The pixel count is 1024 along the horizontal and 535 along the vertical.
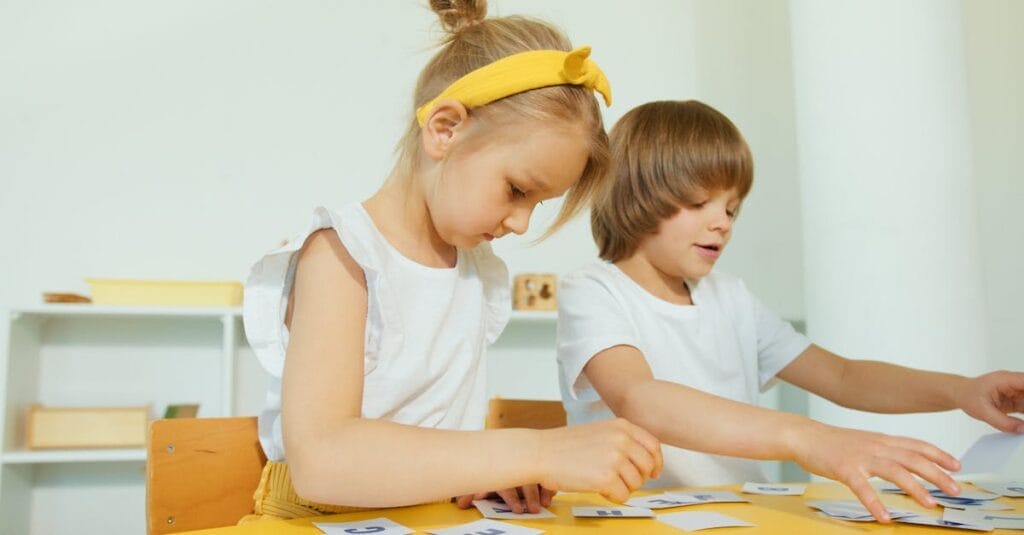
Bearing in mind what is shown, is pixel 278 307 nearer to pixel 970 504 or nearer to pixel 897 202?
pixel 970 504

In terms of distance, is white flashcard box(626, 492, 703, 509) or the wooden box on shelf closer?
white flashcard box(626, 492, 703, 509)

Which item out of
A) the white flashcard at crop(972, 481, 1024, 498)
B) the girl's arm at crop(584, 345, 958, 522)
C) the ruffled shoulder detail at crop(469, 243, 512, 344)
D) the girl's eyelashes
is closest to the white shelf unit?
the ruffled shoulder detail at crop(469, 243, 512, 344)

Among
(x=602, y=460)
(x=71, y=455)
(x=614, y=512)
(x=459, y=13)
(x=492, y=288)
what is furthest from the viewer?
(x=71, y=455)

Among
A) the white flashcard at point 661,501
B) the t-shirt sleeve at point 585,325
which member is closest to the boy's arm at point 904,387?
the t-shirt sleeve at point 585,325

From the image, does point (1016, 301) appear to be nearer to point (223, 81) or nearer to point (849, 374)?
point (849, 374)

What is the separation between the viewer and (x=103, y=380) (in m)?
2.56

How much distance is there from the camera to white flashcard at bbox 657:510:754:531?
78 cm

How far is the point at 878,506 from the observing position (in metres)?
0.78

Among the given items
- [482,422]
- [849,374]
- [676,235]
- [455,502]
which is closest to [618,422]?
[455,502]

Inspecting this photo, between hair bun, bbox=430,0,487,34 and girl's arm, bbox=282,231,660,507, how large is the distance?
15.9 inches

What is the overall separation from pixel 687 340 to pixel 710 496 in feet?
1.57

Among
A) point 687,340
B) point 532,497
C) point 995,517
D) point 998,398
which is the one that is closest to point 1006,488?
point 998,398

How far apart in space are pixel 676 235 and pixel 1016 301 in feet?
5.64

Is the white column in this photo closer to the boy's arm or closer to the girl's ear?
the boy's arm
